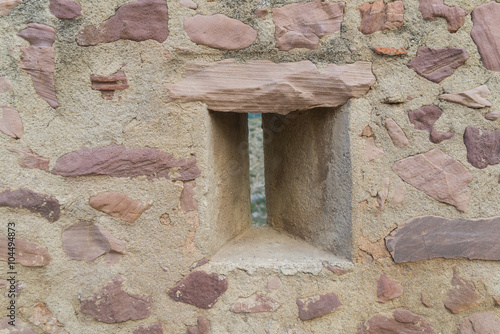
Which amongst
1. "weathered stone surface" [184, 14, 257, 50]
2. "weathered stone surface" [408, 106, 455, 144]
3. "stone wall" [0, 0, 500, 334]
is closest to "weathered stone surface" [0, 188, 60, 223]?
"stone wall" [0, 0, 500, 334]

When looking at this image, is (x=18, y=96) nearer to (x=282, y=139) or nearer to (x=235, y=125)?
(x=235, y=125)

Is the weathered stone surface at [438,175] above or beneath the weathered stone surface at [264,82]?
beneath

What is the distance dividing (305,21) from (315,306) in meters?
0.95

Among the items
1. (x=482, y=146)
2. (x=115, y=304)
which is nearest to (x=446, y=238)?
(x=482, y=146)

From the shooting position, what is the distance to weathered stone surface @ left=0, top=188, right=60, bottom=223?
121cm

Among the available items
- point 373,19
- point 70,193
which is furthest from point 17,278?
point 373,19

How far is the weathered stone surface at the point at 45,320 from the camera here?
4.09 ft

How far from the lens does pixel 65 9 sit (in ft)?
3.91

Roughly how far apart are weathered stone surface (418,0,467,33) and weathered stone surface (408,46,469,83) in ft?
0.29

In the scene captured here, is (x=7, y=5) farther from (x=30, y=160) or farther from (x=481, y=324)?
(x=481, y=324)

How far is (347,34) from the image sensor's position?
123 cm

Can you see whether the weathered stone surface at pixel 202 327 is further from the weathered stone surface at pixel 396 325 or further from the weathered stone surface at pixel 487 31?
the weathered stone surface at pixel 487 31

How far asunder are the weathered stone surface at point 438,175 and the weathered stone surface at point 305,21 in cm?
51

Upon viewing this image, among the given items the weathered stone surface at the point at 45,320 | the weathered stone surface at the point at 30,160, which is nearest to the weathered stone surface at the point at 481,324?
the weathered stone surface at the point at 45,320
